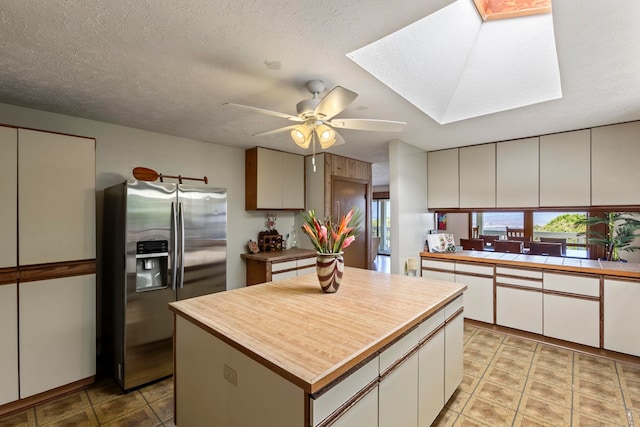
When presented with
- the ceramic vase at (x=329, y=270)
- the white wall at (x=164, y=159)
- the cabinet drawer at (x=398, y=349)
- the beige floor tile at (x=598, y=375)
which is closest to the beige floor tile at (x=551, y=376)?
the beige floor tile at (x=598, y=375)

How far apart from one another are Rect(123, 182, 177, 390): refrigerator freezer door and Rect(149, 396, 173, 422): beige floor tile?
0.31m

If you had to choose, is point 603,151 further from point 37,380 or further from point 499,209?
point 37,380

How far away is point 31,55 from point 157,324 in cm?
212

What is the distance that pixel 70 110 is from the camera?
2576 mm

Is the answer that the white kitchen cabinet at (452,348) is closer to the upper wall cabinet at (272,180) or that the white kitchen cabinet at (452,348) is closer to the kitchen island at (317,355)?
the kitchen island at (317,355)

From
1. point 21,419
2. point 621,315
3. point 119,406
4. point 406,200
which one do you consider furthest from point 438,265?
point 21,419

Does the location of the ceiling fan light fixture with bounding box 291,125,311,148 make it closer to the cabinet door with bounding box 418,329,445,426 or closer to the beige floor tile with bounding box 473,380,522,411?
the cabinet door with bounding box 418,329,445,426

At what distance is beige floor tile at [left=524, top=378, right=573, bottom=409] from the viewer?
220 centimetres

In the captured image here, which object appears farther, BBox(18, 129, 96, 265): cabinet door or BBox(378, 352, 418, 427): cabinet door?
BBox(18, 129, 96, 265): cabinet door

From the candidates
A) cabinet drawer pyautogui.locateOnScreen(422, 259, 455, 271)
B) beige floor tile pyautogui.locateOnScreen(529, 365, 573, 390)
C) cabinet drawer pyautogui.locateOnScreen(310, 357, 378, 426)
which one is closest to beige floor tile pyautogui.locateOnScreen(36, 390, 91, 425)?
cabinet drawer pyautogui.locateOnScreen(310, 357, 378, 426)

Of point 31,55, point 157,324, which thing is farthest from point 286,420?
point 31,55

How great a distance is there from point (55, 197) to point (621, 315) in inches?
204

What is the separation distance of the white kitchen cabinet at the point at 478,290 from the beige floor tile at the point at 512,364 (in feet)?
2.48

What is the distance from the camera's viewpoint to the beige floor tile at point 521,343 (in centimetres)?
310
